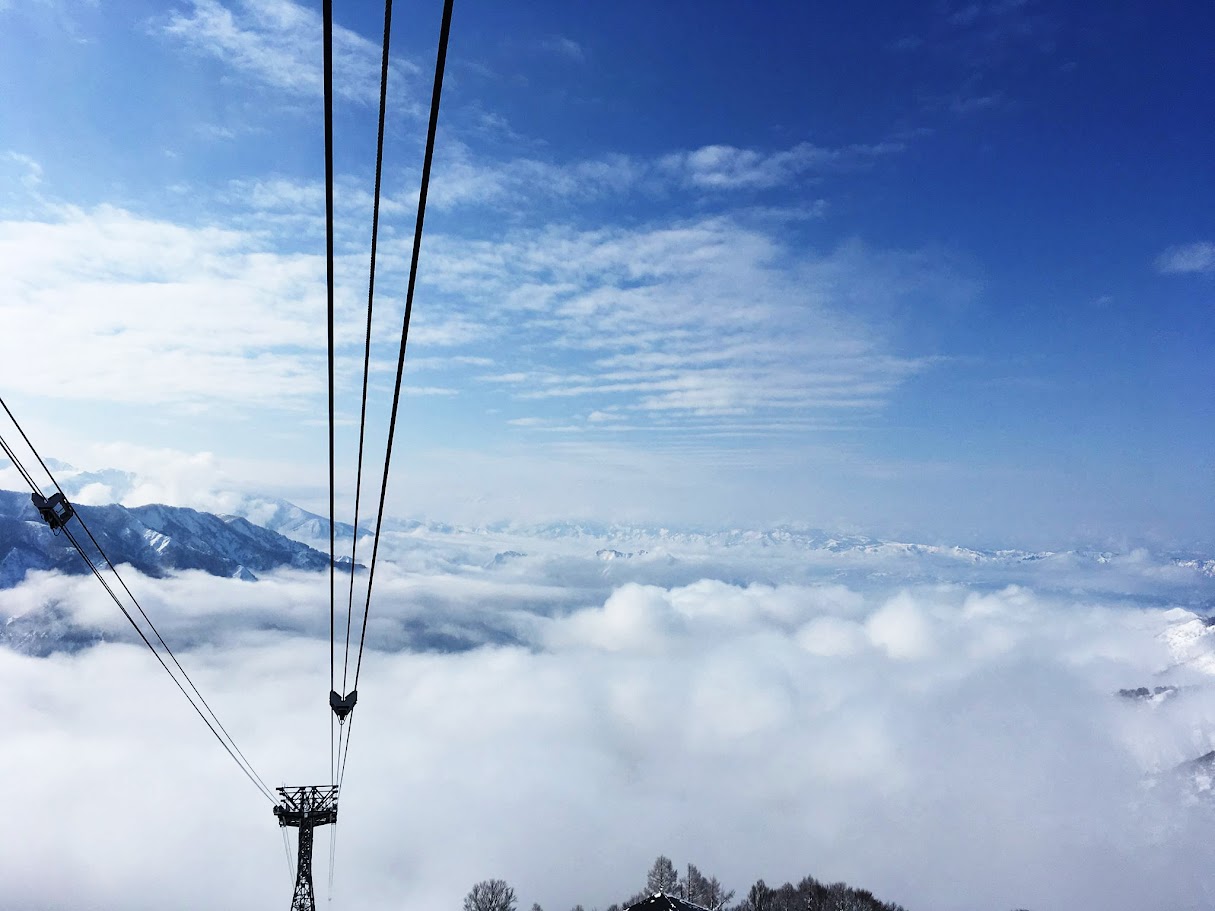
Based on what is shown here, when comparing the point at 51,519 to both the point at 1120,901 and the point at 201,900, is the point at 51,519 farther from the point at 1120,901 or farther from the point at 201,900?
the point at 1120,901

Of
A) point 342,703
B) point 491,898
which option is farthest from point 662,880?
point 342,703

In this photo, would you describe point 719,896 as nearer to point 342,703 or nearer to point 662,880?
point 662,880

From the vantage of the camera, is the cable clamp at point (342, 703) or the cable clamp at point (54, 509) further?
the cable clamp at point (342, 703)

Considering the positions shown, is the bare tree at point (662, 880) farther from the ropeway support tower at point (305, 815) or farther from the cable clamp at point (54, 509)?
the cable clamp at point (54, 509)

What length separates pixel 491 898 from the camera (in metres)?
79.4

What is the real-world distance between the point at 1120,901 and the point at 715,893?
140286 millimetres

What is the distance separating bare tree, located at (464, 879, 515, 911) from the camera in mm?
78062

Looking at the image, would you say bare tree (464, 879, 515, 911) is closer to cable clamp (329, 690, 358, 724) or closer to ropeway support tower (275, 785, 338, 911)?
ropeway support tower (275, 785, 338, 911)

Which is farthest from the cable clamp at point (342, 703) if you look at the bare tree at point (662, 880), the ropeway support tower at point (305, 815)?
the bare tree at point (662, 880)

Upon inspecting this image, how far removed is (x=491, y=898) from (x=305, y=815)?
214 ft

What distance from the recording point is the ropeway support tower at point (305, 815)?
2786cm

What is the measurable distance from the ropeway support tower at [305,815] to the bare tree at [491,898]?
60384 mm

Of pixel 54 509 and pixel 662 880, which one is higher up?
pixel 54 509

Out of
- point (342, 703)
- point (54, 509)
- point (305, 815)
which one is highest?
point (54, 509)
